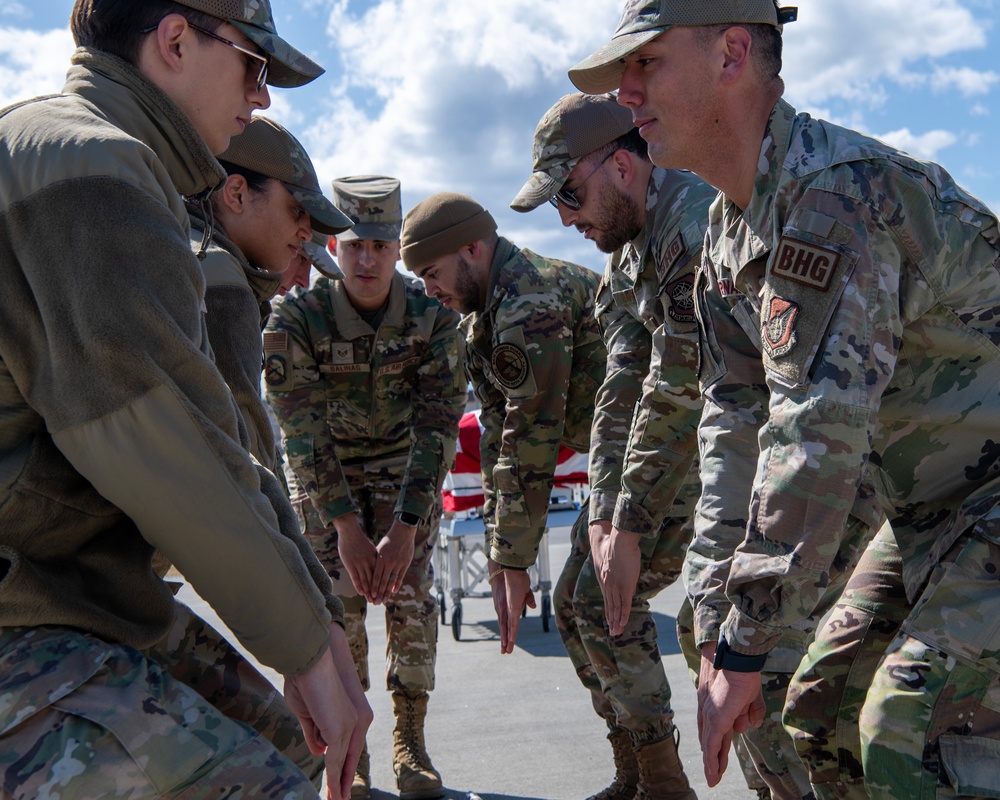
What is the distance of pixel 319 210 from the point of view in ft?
12.4

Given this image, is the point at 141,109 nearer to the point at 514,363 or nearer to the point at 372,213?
the point at 514,363

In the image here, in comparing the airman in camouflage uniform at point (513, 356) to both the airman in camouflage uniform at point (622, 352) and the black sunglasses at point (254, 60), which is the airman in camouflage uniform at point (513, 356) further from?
the black sunglasses at point (254, 60)

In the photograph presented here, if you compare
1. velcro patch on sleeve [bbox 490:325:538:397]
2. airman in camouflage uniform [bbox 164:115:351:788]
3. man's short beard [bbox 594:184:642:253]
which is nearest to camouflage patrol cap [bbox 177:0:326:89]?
airman in camouflage uniform [bbox 164:115:351:788]

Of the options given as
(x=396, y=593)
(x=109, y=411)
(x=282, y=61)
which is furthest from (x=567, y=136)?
(x=109, y=411)

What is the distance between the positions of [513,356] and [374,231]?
4.37 ft

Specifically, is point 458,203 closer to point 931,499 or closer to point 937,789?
point 931,499

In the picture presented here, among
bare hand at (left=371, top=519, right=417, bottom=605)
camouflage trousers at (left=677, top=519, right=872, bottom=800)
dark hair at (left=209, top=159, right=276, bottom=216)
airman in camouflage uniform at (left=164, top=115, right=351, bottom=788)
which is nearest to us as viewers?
airman in camouflage uniform at (left=164, top=115, right=351, bottom=788)

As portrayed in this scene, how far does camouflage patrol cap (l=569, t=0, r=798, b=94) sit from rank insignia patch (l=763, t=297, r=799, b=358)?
2.44 ft

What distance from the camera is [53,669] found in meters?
1.79

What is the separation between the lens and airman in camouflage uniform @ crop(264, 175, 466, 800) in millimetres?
5328

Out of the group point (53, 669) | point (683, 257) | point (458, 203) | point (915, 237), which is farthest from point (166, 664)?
point (458, 203)

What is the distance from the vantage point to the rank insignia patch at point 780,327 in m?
2.30

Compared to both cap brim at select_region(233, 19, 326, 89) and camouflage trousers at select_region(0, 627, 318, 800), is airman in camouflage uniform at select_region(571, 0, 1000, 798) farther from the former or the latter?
camouflage trousers at select_region(0, 627, 318, 800)

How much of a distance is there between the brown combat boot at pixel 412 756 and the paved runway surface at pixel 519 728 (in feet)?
0.39
